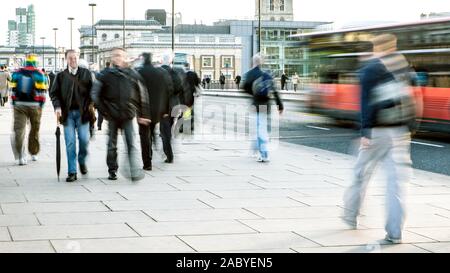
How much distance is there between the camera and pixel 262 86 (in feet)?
42.0

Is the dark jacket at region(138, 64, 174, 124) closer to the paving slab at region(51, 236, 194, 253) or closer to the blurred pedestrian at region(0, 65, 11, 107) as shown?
the paving slab at region(51, 236, 194, 253)

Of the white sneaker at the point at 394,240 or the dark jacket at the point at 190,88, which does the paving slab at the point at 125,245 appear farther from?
the dark jacket at the point at 190,88

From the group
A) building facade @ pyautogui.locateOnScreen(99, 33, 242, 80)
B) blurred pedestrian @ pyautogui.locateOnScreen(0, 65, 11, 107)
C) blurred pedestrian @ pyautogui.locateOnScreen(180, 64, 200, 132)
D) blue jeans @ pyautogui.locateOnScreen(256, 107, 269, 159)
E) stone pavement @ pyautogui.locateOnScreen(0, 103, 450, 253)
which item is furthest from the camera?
building facade @ pyautogui.locateOnScreen(99, 33, 242, 80)

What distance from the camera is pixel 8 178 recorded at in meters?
10.4

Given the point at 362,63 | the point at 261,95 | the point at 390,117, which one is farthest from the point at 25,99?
the point at 362,63

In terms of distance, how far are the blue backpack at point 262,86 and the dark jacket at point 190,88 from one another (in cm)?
196

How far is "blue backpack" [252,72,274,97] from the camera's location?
12.8 meters

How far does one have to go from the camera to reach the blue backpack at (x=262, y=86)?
504 inches

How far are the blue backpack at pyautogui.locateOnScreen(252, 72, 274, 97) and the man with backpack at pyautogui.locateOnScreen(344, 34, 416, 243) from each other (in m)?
6.13

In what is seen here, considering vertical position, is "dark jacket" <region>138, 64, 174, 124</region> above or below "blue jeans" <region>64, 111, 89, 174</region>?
above

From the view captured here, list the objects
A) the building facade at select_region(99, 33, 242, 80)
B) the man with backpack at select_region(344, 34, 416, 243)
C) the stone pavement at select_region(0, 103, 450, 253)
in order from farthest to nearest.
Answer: the building facade at select_region(99, 33, 242, 80) → the man with backpack at select_region(344, 34, 416, 243) → the stone pavement at select_region(0, 103, 450, 253)

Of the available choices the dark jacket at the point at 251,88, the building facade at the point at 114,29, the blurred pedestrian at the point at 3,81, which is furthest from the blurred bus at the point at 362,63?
the building facade at the point at 114,29

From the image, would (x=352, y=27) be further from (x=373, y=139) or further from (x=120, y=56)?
(x=373, y=139)

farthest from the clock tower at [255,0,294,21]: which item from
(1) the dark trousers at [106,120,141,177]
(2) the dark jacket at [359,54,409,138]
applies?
(2) the dark jacket at [359,54,409,138]
